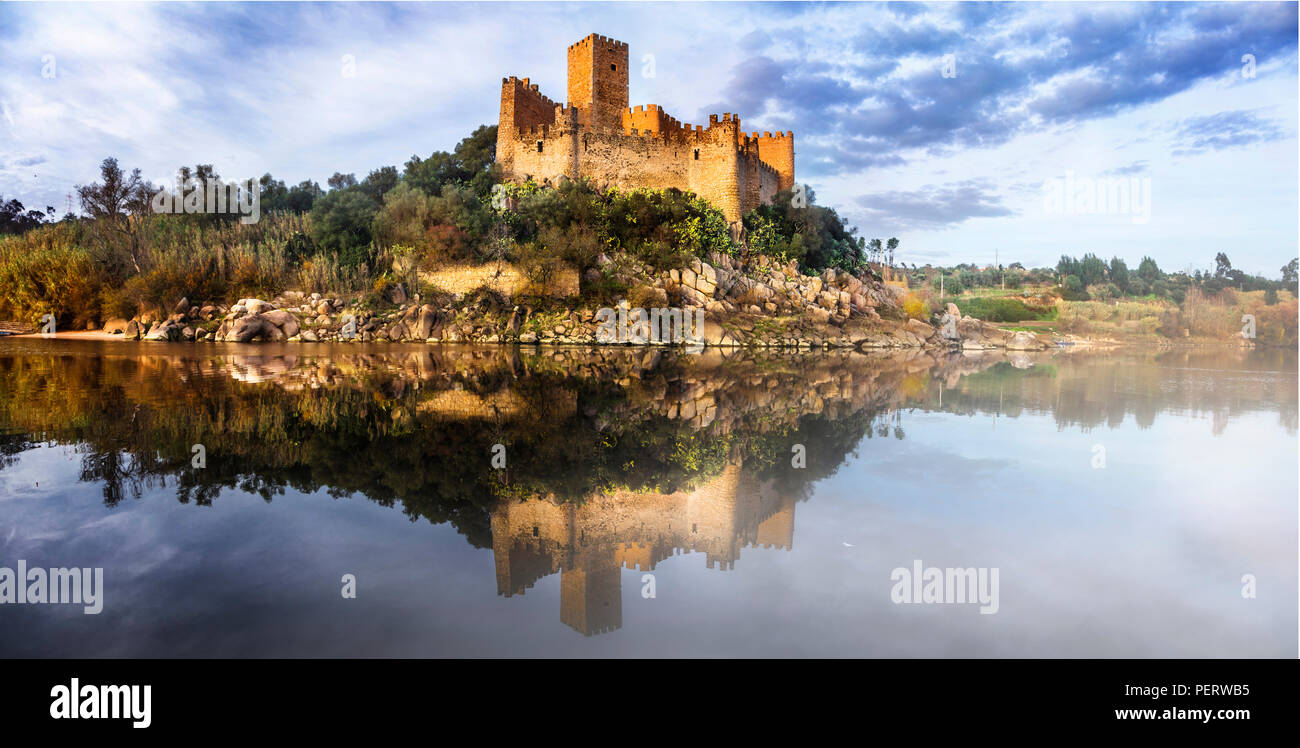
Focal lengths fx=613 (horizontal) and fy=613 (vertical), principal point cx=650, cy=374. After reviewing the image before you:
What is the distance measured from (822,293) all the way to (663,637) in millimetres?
27920

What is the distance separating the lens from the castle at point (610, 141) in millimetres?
30438

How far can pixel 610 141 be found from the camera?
101ft

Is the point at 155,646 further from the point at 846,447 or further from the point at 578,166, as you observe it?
the point at 578,166

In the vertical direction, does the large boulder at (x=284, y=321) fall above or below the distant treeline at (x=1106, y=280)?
below

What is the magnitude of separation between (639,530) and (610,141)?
3042cm

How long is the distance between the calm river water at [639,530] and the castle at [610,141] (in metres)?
25.6

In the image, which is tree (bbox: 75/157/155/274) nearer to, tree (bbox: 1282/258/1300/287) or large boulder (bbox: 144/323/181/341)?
large boulder (bbox: 144/323/181/341)

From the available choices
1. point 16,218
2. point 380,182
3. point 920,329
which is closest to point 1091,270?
point 920,329

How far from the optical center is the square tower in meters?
30.4

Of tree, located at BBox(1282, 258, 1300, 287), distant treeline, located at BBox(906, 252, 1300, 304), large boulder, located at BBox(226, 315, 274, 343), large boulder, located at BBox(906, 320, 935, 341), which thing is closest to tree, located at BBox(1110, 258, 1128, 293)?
distant treeline, located at BBox(906, 252, 1300, 304)

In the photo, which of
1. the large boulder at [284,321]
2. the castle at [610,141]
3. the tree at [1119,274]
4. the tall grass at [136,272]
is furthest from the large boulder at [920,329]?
the tree at [1119,274]

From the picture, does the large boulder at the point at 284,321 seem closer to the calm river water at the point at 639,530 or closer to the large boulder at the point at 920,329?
the calm river water at the point at 639,530

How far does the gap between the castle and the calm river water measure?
2561 cm

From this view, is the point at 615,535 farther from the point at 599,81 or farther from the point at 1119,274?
the point at 1119,274
